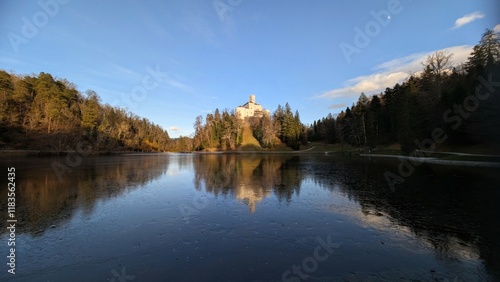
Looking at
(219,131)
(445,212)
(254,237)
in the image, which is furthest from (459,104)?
(219,131)

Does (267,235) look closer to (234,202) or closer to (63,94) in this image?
(234,202)

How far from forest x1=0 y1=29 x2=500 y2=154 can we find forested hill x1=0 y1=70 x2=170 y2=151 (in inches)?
10.2

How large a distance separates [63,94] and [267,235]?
112278mm

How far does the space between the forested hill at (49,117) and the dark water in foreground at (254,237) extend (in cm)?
7707

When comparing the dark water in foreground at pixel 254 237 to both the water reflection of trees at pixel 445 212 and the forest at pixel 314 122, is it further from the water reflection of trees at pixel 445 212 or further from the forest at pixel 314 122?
the forest at pixel 314 122

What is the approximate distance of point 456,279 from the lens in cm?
635

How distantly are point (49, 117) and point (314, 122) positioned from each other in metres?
143

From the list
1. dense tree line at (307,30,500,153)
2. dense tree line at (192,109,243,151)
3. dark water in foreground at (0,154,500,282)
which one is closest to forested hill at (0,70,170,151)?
dense tree line at (192,109,243,151)

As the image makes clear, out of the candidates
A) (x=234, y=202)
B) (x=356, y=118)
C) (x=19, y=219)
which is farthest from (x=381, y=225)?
(x=356, y=118)

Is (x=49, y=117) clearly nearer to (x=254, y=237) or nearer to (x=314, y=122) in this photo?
(x=254, y=237)

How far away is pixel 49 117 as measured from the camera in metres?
80.8

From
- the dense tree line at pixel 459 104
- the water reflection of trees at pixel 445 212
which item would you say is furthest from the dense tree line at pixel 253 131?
the water reflection of trees at pixel 445 212

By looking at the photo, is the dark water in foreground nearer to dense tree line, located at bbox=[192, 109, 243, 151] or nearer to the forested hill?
the forested hill

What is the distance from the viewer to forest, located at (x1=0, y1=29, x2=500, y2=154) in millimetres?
45094
